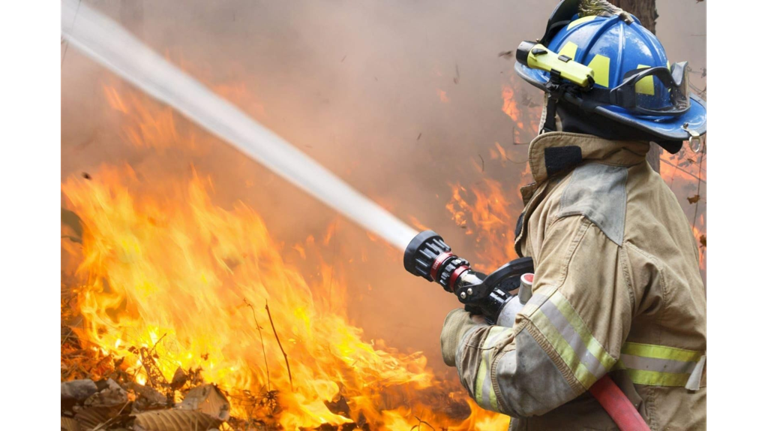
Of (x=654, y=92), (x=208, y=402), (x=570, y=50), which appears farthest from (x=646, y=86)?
(x=208, y=402)

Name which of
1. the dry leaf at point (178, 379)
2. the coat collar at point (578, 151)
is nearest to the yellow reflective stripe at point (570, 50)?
the coat collar at point (578, 151)

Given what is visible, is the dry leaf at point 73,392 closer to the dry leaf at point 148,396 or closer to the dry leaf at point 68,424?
the dry leaf at point 68,424

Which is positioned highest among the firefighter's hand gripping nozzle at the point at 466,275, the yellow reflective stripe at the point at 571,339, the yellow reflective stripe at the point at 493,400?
the firefighter's hand gripping nozzle at the point at 466,275

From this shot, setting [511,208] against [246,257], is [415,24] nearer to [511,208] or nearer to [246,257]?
[511,208]

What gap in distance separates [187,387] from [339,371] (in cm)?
123

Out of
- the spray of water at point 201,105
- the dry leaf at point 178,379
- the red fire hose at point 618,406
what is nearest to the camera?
the red fire hose at point 618,406

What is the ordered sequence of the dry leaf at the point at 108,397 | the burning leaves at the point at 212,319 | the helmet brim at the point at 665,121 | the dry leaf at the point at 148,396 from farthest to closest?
the burning leaves at the point at 212,319 → the dry leaf at the point at 148,396 → the dry leaf at the point at 108,397 → the helmet brim at the point at 665,121

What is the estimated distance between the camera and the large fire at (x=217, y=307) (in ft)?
16.4

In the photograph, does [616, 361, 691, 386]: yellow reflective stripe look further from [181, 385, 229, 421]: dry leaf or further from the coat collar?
[181, 385, 229, 421]: dry leaf

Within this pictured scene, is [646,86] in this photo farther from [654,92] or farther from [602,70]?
[602,70]

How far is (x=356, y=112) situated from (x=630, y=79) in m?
3.88

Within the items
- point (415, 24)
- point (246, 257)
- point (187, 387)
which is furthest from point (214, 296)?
point (415, 24)

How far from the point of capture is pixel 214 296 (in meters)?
5.31

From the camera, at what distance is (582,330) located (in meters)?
2.03
